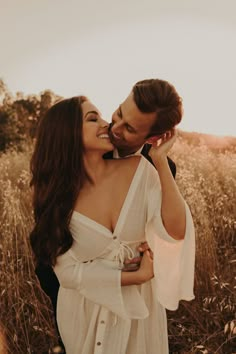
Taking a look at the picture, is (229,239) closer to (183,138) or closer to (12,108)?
(183,138)

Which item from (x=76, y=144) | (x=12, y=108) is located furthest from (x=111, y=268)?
(x=12, y=108)

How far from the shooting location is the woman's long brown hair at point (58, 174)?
1812 mm

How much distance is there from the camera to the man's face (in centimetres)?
174

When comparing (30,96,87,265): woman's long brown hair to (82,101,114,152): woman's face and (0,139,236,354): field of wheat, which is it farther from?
(0,139,236,354): field of wheat

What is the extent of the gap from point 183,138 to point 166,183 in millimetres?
3387

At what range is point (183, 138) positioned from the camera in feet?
16.3

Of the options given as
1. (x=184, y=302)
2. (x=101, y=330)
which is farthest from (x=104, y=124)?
(x=184, y=302)

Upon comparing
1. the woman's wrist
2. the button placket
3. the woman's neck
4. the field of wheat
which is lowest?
the field of wheat

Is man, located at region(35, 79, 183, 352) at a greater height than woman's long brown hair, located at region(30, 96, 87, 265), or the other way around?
man, located at region(35, 79, 183, 352)

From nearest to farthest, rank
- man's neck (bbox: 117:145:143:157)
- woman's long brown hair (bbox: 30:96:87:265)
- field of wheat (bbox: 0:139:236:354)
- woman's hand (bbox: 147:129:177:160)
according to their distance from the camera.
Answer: woman's hand (bbox: 147:129:177:160) → woman's long brown hair (bbox: 30:96:87:265) → man's neck (bbox: 117:145:143:157) → field of wheat (bbox: 0:139:236:354)

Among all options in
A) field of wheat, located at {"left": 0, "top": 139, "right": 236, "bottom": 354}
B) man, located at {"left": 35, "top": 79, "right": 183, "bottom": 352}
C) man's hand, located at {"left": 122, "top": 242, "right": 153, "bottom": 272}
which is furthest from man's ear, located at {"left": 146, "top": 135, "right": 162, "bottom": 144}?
field of wheat, located at {"left": 0, "top": 139, "right": 236, "bottom": 354}

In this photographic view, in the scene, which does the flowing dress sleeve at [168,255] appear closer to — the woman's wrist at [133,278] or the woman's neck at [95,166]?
the woman's wrist at [133,278]

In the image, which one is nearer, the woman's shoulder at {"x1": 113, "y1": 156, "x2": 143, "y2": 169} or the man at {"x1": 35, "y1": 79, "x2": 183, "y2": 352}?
the man at {"x1": 35, "y1": 79, "x2": 183, "y2": 352}

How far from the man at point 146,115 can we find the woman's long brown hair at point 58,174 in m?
0.17
